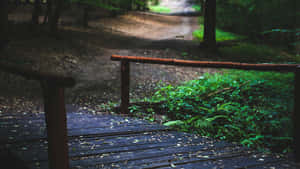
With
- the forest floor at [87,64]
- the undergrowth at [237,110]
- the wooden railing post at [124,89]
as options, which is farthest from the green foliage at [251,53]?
the wooden railing post at [124,89]

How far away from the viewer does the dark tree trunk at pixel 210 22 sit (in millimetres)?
10883

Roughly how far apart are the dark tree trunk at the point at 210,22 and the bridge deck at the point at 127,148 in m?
7.50

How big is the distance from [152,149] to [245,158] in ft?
4.00

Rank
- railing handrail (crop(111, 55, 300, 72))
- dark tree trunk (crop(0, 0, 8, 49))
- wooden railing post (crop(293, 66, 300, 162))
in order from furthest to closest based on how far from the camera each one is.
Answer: dark tree trunk (crop(0, 0, 8, 49)) → railing handrail (crop(111, 55, 300, 72)) → wooden railing post (crop(293, 66, 300, 162))

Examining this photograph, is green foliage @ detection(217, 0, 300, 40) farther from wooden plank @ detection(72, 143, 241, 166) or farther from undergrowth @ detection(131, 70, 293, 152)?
wooden plank @ detection(72, 143, 241, 166)

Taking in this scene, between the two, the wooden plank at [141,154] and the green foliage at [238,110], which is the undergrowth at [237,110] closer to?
the green foliage at [238,110]

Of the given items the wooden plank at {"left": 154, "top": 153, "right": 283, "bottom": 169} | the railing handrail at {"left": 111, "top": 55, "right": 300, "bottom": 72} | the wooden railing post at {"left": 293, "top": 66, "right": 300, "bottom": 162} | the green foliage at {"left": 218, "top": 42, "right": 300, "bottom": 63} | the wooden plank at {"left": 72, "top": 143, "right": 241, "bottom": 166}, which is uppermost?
the green foliage at {"left": 218, "top": 42, "right": 300, "bottom": 63}

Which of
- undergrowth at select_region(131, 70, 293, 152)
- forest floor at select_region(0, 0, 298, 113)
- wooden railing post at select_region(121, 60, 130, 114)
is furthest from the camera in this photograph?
forest floor at select_region(0, 0, 298, 113)

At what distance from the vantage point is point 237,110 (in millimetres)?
5164

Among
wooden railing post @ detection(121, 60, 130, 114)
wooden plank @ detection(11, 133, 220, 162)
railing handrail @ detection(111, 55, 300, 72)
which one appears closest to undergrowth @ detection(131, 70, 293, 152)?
wooden railing post @ detection(121, 60, 130, 114)

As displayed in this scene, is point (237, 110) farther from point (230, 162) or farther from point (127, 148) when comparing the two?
point (127, 148)

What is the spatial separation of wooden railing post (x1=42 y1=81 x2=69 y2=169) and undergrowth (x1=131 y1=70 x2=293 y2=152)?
2586mm

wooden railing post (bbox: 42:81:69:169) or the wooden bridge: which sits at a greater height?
wooden railing post (bbox: 42:81:69:169)

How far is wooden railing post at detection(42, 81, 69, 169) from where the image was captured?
2293 millimetres
